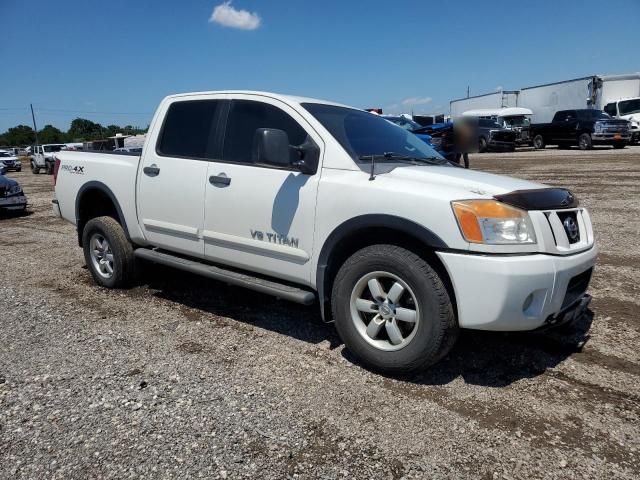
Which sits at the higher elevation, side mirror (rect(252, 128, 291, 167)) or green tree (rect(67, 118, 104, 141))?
green tree (rect(67, 118, 104, 141))

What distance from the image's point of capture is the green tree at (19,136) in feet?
324

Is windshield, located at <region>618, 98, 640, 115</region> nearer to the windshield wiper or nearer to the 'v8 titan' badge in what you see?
the windshield wiper

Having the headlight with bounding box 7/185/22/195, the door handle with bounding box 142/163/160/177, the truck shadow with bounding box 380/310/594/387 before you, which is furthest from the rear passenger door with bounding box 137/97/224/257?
the headlight with bounding box 7/185/22/195

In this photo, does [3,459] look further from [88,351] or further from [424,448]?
[424,448]

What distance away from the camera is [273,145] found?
3.32 metres

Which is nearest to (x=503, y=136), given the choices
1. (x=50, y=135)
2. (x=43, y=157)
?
(x=43, y=157)

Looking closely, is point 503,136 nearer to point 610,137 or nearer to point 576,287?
point 610,137

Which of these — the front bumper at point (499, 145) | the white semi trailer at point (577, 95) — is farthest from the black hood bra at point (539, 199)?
the white semi trailer at point (577, 95)

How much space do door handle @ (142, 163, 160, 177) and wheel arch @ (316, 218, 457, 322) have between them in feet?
6.34

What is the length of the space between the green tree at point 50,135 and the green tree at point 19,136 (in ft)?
5.58

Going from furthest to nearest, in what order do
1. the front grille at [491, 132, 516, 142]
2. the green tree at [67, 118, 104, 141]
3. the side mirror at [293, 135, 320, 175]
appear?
the green tree at [67, 118, 104, 141]
the front grille at [491, 132, 516, 142]
the side mirror at [293, 135, 320, 175]

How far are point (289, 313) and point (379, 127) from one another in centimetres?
179

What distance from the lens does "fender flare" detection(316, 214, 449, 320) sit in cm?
293

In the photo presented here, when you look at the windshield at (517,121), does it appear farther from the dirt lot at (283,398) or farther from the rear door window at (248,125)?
the rear door window at (248,125)
